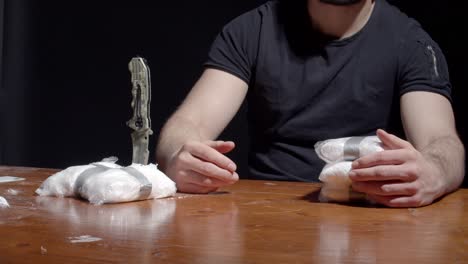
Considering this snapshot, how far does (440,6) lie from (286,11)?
2.90 feet

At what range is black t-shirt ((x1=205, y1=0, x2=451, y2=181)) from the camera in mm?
1774

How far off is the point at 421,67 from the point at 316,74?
249 millimetres

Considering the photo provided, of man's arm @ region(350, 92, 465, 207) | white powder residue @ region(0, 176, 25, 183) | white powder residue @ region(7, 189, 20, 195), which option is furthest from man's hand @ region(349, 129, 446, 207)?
white powder residue @ region(0, 176, 25, 183)

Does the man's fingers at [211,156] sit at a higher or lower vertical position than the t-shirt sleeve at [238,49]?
lower

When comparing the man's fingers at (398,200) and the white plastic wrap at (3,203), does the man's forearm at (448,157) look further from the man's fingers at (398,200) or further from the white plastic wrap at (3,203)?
the white plastic wrap at (3,203)

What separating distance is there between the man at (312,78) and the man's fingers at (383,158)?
1.78 ft

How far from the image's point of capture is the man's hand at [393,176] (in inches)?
43.5

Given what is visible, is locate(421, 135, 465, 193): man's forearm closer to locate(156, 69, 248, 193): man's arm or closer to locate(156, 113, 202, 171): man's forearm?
locate(156, 69, 248, 193): man's arm

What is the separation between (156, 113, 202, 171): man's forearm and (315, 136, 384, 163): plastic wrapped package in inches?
13.0

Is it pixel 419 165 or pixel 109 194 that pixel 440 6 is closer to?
pixel 419 165

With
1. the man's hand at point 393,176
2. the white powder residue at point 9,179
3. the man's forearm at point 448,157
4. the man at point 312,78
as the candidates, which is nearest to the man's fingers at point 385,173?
the man's hand at point 393,176

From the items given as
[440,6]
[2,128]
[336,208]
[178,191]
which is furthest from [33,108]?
[336,208]

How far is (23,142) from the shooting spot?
361 centimetres

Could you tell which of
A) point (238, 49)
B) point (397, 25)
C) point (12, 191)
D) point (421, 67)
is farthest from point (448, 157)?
point (12, 191)
